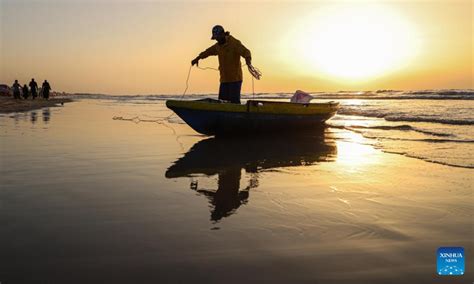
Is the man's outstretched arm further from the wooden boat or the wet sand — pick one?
the wet sand

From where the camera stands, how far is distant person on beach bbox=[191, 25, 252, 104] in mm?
9938

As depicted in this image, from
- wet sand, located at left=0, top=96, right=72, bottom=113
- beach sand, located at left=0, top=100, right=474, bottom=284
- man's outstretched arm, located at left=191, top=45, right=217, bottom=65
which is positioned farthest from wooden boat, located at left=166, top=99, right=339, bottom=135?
wet sand, located at left=0, top=96, right=72, bottom=113

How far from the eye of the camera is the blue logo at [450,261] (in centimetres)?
258

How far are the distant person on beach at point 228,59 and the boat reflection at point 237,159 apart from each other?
121 cm

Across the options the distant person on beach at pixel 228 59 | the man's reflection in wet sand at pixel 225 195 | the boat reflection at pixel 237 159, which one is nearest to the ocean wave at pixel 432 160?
the boat reflection at pixel 237 159

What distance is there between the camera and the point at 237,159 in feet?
23.6

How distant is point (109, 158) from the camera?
6.98 metres

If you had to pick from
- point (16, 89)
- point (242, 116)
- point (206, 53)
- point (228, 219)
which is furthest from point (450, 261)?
point (16, 89)

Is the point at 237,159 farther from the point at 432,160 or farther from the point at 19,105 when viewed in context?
the point at 19,105

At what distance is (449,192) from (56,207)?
4.26m

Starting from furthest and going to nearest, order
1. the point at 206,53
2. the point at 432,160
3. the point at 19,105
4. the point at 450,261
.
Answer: the point at 19,105
the point at 206,53
the point at 432,160
the point at 450,261

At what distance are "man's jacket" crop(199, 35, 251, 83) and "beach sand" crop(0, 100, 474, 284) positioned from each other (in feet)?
11.8

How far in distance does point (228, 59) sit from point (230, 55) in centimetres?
11

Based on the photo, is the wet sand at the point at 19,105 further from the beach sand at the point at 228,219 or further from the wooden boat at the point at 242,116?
the beach sand at the point at 228,219
